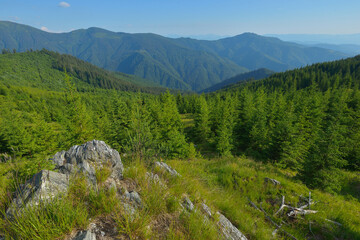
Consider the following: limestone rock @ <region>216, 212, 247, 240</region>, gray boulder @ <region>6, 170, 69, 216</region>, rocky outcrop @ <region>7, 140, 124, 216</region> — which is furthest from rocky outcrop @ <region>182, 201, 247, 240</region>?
gray boulder @ <region>6, 170, 69, 216</region>

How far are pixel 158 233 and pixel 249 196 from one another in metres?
5.66

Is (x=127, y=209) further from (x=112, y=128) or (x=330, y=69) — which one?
(x=330, y=69)

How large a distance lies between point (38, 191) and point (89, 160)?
73.2 inches

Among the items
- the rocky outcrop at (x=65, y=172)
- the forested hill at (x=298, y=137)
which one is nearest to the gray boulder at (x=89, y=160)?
the rocky outcrop at (x=65, y=172)

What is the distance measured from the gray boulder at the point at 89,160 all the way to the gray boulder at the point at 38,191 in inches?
24.8

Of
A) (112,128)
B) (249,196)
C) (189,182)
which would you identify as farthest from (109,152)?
(112,128)

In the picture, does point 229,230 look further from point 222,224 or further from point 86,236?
point 86,236

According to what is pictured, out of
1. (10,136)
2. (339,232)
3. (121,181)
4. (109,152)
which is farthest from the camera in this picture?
(10,136)

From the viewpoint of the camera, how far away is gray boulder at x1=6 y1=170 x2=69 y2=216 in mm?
2785

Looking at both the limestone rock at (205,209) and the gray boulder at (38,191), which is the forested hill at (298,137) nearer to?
the limestone rock at (205,209)

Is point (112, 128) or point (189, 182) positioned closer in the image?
point (189, 182)

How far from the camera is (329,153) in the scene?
446 inches

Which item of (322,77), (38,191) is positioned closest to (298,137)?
(38,191)

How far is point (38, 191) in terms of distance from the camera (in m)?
3.02
